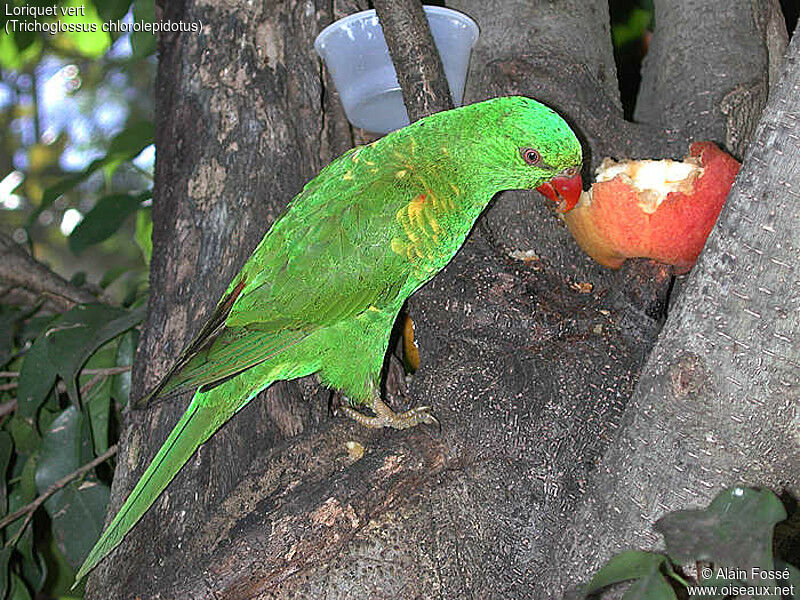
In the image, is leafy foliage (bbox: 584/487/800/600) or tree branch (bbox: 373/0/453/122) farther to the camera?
tree branch (bbox: 373/0/453/122)

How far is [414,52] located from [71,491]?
1.37 metres

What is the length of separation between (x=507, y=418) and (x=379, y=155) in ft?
2.04

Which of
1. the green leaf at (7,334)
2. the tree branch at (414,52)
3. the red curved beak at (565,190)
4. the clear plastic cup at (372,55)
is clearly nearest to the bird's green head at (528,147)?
the red curved beak at (565,190)

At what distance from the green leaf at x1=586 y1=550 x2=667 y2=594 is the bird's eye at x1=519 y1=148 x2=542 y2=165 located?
0.83 metres

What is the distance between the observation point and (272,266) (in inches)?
58.1

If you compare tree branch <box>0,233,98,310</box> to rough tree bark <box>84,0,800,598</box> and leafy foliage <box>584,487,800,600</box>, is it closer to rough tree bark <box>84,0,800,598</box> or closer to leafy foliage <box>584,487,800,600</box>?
rough tree bark <box>84,0,800,598</box>

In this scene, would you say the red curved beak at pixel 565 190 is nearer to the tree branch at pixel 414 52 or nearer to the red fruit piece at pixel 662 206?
the red fruit piece at pixel 662 206

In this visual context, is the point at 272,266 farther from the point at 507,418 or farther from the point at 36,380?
the point at 36,380

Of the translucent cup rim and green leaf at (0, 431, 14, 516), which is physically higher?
the translucent cup rim

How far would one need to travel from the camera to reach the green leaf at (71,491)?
180 centimetres

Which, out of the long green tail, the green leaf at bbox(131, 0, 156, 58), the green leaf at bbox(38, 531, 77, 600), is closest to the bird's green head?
the long green tail

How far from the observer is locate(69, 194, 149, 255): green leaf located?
2475mm

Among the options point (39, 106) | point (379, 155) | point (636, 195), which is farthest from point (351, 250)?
point (39, 106)

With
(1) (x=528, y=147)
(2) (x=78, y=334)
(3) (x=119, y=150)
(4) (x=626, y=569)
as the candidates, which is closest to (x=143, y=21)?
(3) (x=119, y=150)
